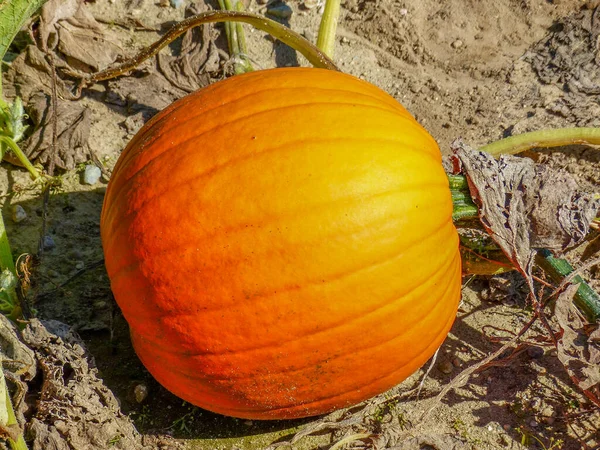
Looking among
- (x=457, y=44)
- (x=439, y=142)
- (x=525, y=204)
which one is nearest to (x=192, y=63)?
(x=439, y=142)

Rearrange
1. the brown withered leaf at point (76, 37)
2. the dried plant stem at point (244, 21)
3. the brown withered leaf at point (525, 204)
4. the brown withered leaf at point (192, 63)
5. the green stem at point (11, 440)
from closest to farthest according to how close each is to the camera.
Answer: the green stem at point (11, 440)
the brown withered leaf at point (525, 204)
the dried plant stem at point (244, 21)
the brown withered leaf at point (76, 37)
the brown withered leaf at point (192, 63)

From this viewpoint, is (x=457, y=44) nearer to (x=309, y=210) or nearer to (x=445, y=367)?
(x=445, y=367)

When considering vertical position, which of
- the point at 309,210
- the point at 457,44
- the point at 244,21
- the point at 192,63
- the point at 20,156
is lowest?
the point at 20,156

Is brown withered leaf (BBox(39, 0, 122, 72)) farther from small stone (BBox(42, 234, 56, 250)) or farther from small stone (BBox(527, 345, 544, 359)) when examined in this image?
small stone (BBox(527, 345, 544, 359))

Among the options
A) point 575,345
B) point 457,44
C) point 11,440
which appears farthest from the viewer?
point 457,44

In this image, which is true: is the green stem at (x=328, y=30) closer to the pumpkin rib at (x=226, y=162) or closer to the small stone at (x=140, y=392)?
the pumpkin rib at (x=226, y=162)

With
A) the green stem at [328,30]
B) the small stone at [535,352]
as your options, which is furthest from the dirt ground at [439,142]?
the green stem at [328,30]
